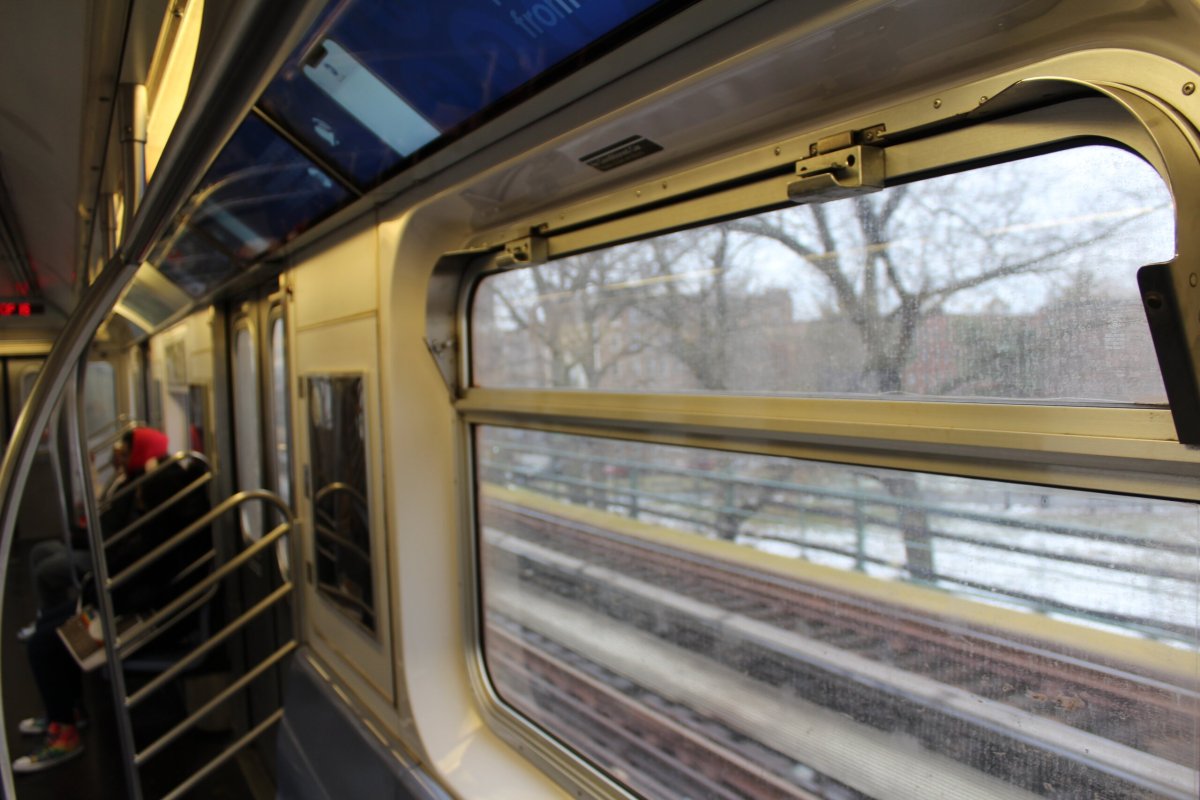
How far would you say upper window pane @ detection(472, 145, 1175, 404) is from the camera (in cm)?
89

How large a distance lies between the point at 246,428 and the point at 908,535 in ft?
14.6

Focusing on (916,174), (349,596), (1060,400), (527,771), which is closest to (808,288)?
A: (916,174)

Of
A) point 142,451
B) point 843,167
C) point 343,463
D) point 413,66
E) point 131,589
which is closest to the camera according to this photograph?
point 843,167

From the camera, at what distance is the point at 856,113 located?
3.45 ft

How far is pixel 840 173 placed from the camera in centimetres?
105

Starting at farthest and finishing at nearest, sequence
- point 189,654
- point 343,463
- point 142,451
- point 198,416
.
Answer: point 198,416, point 142,451, point 189,654, point 343,463

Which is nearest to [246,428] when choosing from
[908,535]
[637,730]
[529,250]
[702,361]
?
[529,250]

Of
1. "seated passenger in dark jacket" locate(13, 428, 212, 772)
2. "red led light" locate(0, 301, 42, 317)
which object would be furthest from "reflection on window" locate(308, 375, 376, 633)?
"red led light" locate(0, 301, 42, 317)

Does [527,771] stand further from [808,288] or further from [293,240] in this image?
[293,240]

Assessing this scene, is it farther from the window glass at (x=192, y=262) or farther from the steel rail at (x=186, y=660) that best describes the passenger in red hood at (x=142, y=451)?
the steel rail at (x=186, y=660)

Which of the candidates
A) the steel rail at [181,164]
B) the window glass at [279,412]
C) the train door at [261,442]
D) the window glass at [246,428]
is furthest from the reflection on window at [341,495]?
the window glass at [246,428]

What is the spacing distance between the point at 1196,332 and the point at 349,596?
8.54 feet

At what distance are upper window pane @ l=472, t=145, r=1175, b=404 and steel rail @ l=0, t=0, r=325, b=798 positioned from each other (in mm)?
876

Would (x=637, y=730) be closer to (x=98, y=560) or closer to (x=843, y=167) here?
(x=843, y=167)
